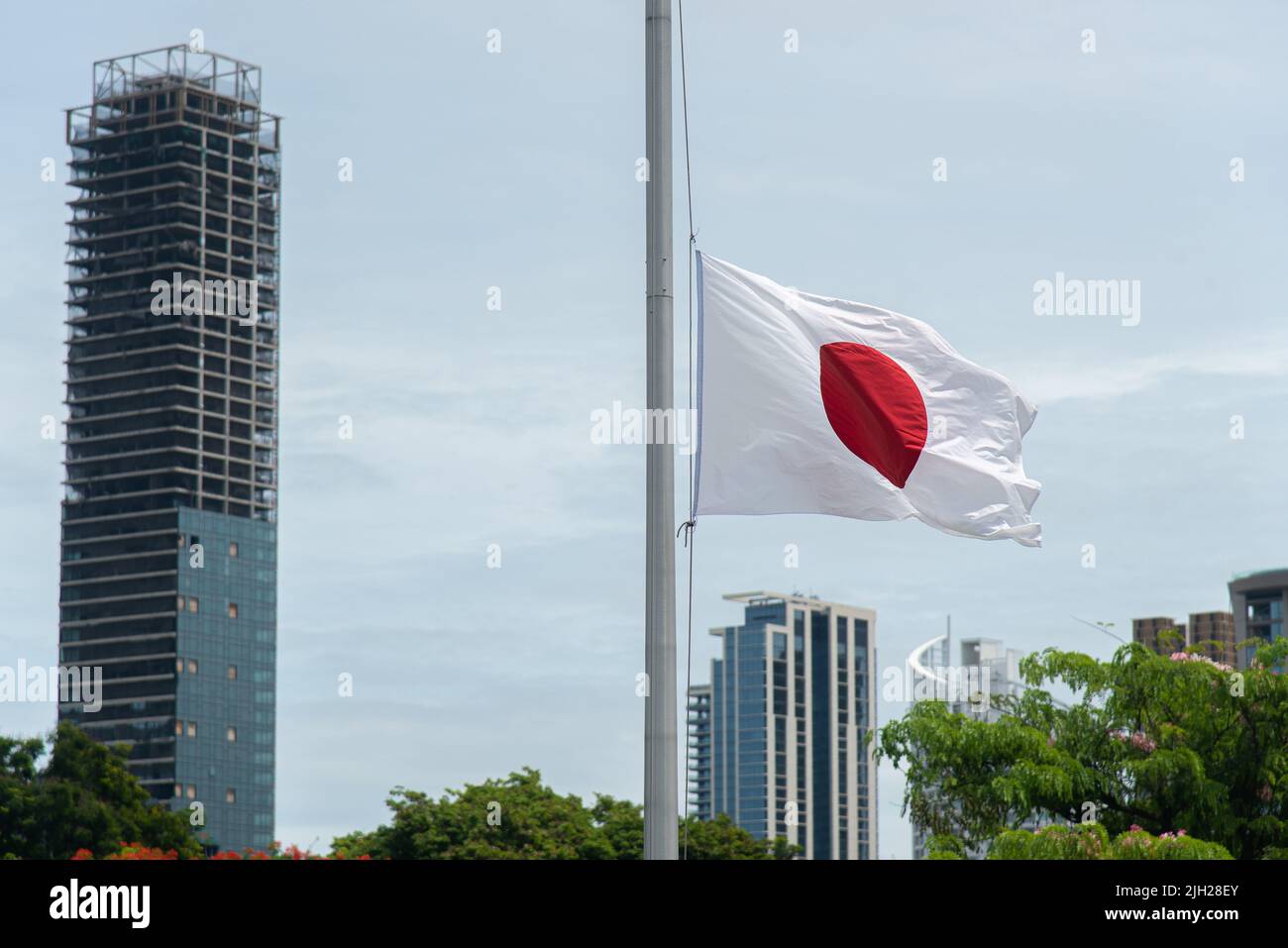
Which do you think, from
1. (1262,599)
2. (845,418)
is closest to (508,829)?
(845,418)

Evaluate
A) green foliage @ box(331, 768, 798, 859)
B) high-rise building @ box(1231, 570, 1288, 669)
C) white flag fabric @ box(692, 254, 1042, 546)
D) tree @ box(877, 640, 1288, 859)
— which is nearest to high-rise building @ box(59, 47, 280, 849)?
high-rise building @ box(1231, 570, 1288, 669)

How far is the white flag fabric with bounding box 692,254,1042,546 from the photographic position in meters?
12.1

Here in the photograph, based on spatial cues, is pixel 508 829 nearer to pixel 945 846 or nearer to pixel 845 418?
pixel 945 846

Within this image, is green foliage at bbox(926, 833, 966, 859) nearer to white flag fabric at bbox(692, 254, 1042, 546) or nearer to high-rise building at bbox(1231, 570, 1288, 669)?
white flag fabric at bbox(692, 254, 1042, 546)

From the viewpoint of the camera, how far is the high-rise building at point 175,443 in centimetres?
17262

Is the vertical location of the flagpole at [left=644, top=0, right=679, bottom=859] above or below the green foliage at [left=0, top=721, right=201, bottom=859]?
above

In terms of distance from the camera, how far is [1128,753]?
25.6 metres

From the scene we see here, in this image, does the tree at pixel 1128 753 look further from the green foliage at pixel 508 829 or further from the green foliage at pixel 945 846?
the green foliage at pixel 508 829

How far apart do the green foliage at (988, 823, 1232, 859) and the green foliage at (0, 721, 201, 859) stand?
45.2 metres

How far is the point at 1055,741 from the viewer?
26.3m

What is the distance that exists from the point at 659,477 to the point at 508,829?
5321 centimetres

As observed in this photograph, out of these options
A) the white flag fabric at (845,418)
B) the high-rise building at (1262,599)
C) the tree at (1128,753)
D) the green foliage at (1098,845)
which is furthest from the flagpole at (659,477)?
the high-rise building at (1262,599)

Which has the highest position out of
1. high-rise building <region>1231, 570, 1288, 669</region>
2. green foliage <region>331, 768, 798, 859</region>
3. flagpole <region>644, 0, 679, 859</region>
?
high-rise building <region>1231, 570, 1288, 669</region>
